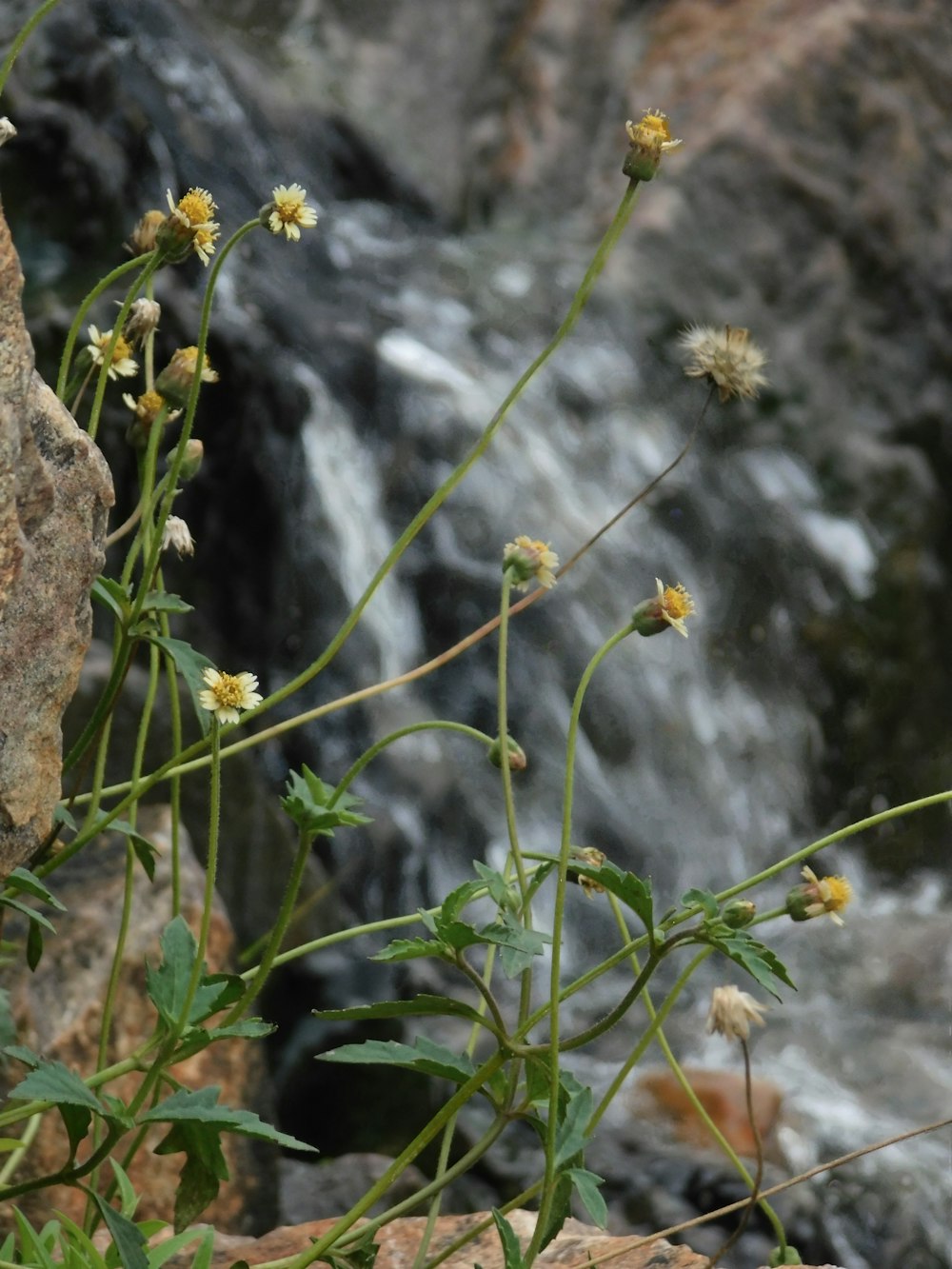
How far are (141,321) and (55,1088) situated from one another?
78cm

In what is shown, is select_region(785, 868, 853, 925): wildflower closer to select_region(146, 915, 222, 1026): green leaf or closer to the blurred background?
select_region(146, 915, 222, 1026): green leaf

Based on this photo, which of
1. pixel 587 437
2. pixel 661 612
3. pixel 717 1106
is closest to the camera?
pixel 661 612

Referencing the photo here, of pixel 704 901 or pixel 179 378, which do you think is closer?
pixel 704 901

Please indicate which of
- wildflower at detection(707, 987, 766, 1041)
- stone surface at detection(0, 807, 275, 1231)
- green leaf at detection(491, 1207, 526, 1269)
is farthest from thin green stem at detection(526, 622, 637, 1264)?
stone surface at detection(0, 807, 275, 1231)

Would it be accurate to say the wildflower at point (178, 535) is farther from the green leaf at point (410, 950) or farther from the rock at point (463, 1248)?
the rock at point (463, 1248)

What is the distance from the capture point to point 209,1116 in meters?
1.22

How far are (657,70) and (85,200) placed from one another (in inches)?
142

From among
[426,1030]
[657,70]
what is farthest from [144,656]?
[657,70]

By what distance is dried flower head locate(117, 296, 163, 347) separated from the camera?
1.56 metres

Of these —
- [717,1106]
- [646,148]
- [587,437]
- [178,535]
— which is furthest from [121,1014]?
[587,437]

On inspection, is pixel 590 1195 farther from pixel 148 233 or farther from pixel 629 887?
pixel 148 233

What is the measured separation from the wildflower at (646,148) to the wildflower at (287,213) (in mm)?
307

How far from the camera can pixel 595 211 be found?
22.9ft

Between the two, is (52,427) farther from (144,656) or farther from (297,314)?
(297,314)
